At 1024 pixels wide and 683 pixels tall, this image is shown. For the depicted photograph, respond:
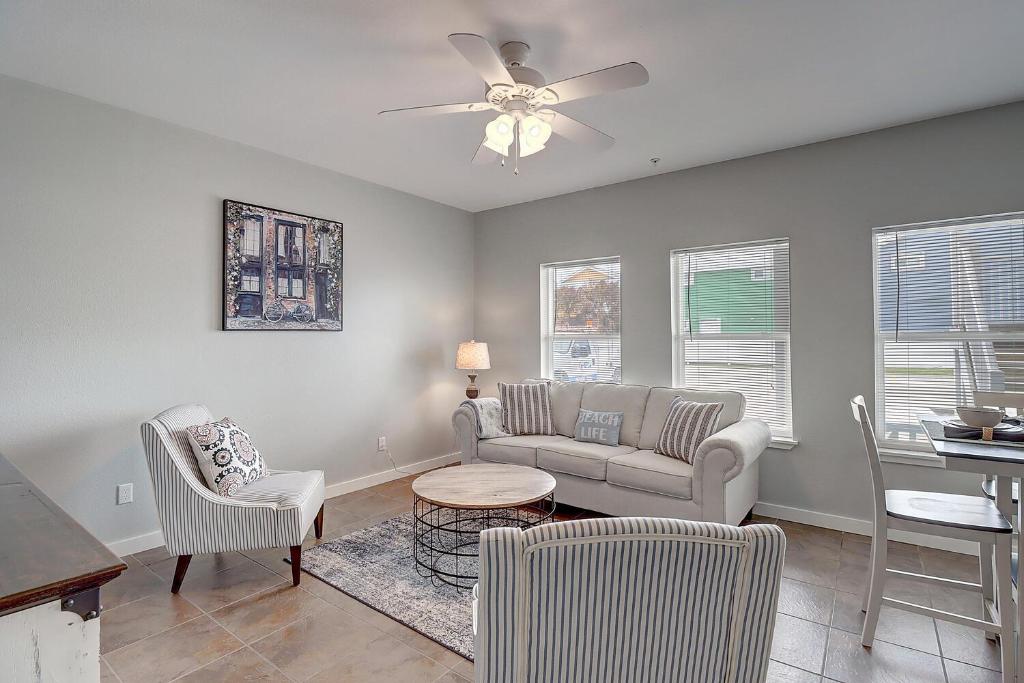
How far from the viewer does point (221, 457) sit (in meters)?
2.70

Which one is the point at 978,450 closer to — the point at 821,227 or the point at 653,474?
the point at 653,474

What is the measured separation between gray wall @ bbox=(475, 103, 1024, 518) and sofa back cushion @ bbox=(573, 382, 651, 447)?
30 centimetres

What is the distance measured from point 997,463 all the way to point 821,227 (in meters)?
2.16

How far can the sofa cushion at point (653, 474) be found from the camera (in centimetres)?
309

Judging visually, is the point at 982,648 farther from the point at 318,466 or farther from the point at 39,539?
the point at 318,466

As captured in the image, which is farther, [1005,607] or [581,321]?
[581,321]

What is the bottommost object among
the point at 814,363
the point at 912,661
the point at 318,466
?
the point at 912,661

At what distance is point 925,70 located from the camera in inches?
101

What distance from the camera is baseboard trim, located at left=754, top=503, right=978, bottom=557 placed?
3057 mm

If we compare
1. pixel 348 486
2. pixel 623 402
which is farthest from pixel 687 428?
pixel 348 486

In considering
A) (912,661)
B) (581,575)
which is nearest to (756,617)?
(581,575)

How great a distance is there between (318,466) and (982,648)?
3.93 metres

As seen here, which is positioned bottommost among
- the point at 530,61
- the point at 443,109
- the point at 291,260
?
the point at 291,260

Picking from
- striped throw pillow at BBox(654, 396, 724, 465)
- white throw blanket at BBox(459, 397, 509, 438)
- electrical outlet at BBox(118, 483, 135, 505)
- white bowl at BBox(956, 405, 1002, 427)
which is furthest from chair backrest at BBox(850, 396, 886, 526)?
electrical outlet at BBox(118, 483, 135, 505)
